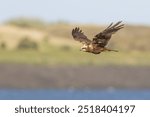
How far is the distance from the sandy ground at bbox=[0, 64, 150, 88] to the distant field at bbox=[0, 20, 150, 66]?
1.45 meters

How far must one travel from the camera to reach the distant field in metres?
87.0

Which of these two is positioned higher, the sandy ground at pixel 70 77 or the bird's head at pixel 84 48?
the sandy ground at pixel 70 77

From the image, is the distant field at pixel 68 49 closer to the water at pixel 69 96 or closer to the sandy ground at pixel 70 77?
the sandy ground at pixel 70 77

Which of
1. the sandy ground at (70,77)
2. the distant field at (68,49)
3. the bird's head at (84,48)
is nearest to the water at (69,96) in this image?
the sandy ground at (70,77)

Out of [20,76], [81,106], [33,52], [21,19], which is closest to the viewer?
[81,106]

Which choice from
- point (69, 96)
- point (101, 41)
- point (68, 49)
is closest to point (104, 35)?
point (101, 41)

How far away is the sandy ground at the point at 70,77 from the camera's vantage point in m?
82.3

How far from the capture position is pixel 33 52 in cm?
8781

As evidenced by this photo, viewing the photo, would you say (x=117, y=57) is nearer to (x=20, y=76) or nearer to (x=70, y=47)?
(x=70, y=47)

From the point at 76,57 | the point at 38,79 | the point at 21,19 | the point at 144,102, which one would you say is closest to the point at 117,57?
the point at 76,57

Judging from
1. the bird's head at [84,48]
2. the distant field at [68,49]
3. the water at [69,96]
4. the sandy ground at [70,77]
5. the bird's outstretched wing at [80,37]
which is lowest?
the bird's head at [84,48]

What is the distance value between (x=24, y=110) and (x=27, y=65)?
58603 millimetres

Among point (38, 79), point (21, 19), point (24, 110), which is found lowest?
point (24, 110)

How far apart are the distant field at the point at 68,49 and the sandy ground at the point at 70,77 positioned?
1454 mm
